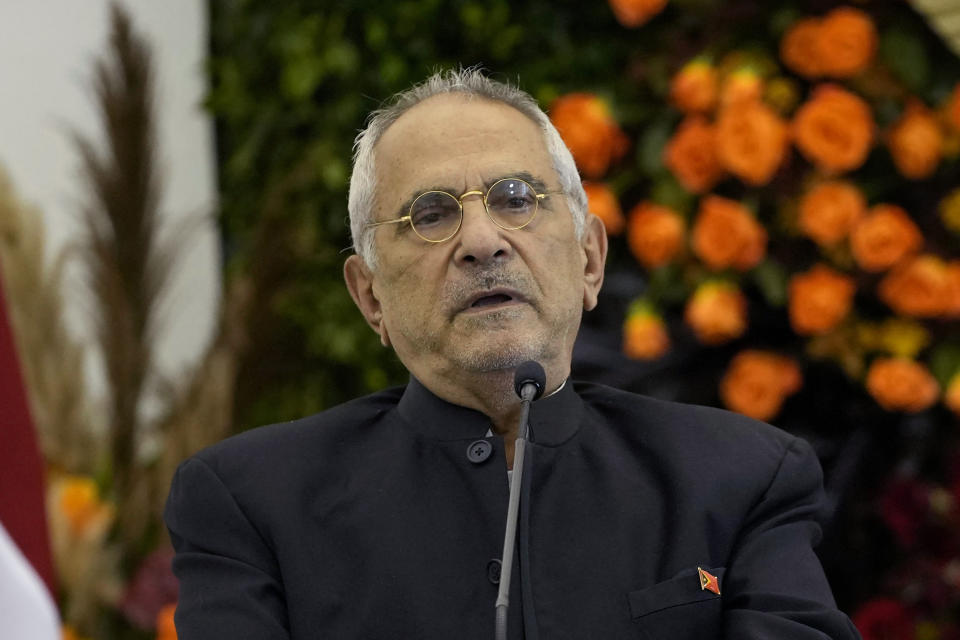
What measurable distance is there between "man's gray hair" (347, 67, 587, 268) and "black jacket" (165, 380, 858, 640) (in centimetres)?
28

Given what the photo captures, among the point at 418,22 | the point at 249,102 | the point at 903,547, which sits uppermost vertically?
the point at 418,22

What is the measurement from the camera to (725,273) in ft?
10.2

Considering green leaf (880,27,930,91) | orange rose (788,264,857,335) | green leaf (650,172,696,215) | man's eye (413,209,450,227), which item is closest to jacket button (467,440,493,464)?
man's eye (413,209,450,227)

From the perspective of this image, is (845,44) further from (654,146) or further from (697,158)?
(654,146)

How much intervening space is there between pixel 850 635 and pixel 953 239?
5.08 feet

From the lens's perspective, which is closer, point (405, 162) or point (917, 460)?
point (405, 162)

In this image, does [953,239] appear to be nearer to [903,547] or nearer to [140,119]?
[903,547]

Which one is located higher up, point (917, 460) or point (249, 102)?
point (249, 102)

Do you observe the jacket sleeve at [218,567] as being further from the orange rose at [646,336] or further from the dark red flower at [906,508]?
the dark red flower at [906,508]

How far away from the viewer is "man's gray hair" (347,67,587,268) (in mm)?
1969

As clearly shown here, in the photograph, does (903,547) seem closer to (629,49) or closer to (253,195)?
(629,49)

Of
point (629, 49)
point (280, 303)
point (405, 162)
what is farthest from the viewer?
point (629, 49)

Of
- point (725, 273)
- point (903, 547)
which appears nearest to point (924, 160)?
point (725, 273)

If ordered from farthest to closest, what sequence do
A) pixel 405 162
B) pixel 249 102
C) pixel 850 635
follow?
pixel 249 102, pixel 405 162, pixel 850 635
